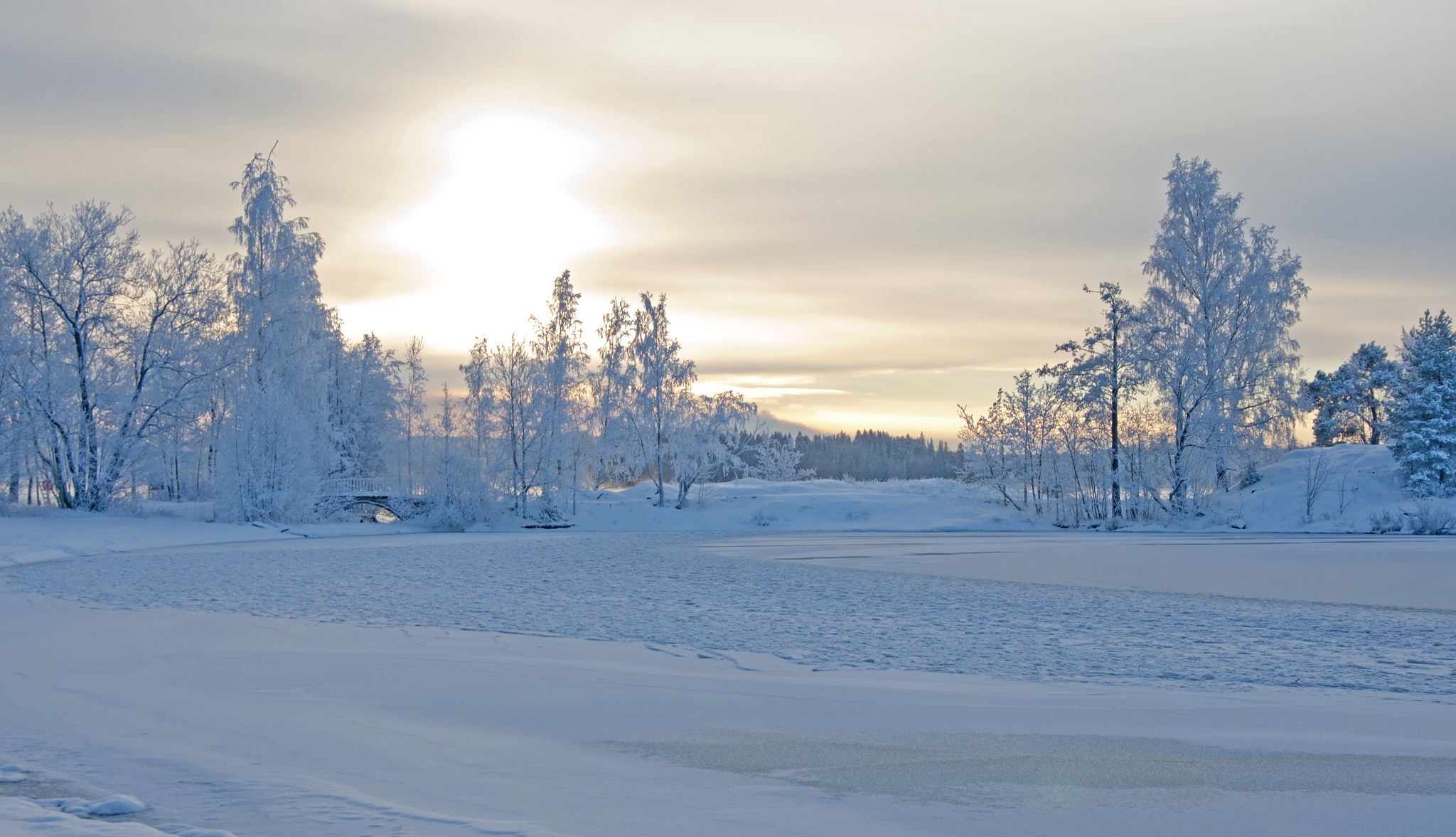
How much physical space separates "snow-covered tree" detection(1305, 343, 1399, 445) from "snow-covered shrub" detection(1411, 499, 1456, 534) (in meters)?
25.5

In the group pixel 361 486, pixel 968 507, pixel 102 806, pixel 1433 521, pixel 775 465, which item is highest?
pixel 775 465

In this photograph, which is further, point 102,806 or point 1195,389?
point 1195,389

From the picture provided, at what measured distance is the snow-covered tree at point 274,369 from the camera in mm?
34781

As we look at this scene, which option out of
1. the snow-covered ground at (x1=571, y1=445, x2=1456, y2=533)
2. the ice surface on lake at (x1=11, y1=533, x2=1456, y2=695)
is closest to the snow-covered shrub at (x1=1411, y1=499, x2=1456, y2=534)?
the snow-covered ground at (x1=571, y1=445, x2=1456, y2=533)

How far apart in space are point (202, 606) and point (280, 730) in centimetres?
762

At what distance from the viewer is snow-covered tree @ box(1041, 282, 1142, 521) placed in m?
36.2

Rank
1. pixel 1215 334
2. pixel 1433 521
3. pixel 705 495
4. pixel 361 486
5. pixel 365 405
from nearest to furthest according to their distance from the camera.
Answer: pixel 1433 521 → pixel 1215 334 → pixel 361 486 → pixel 705 495 → pixel 365 405

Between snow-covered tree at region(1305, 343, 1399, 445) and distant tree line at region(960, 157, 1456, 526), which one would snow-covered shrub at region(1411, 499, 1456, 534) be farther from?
snow-covered tree at region(1305, 343, 1399, 445)

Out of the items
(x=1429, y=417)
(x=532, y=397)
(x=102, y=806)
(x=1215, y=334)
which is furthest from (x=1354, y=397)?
(x=102, y=806)

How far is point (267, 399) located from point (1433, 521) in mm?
38319

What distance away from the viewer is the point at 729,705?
6836 millimetres

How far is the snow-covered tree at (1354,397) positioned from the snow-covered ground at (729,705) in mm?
43641

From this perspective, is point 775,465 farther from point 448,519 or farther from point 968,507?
point 448,519

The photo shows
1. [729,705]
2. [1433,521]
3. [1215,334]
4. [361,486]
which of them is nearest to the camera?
[729,705]
